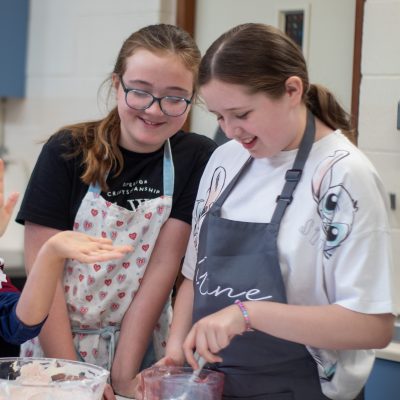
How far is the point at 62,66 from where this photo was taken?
320 centimetres

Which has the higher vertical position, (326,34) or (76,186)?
(326,34)

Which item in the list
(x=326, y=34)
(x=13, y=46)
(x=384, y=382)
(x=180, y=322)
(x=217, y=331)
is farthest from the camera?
(x=13, y=46)

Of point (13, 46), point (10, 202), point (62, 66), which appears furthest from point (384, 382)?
point (13, 46)

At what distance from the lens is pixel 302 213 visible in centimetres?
111

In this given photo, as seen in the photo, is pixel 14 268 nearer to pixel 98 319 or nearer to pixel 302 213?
pixel 98 319

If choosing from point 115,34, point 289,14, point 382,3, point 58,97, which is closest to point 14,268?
point 58,97

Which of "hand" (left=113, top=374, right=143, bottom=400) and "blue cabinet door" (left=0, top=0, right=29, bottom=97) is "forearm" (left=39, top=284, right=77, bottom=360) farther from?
"blue cabinet door" (left=0, top=0, right=29, bottom=97)

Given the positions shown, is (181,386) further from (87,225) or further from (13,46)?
(13,46)

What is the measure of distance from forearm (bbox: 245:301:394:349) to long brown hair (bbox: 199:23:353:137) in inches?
13.4

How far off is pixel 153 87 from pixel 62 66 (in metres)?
1.97

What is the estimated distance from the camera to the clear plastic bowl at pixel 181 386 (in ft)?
3.51

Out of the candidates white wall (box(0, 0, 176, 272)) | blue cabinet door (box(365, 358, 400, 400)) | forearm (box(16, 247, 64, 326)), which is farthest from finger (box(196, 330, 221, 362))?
white wall (box(0, 0, 176, 272))

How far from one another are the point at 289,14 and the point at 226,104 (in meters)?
1.66

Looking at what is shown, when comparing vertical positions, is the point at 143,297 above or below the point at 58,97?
below
